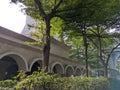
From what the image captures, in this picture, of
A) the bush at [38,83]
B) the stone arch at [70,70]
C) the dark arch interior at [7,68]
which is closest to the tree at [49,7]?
the bush at [38,83]

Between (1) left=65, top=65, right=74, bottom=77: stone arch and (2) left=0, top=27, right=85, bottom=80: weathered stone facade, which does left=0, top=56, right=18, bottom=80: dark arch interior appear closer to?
(2) left=0, top=27, right=85, bottom=80: weathered stone facade

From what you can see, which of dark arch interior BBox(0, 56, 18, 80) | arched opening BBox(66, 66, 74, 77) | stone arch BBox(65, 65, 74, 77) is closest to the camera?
dark arch interior BBox(0, 56, 18, 80)

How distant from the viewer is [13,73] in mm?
20469

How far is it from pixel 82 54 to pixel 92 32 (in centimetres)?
965

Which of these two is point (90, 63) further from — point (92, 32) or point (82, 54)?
point (92, 32)

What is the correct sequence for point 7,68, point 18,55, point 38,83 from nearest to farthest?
point 38,83, point 18,55, point 7,68

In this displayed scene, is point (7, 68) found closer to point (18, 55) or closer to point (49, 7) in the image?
point (18, 55)

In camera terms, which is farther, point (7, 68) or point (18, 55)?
point (7, 68)

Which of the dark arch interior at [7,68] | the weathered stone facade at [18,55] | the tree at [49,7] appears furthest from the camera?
the dark arch interior at [7,68]

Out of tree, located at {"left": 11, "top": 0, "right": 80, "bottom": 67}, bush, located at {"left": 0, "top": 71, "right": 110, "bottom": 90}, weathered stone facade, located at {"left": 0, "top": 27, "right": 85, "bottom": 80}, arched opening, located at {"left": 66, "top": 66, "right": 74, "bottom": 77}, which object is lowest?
bush, located at {"left": 0, "top": 71, "right": 110, "bottom": 90}

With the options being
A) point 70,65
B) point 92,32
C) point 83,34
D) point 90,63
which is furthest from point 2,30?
point 90,63

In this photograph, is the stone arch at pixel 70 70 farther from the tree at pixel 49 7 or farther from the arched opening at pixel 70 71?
the tree at pixel 49 7

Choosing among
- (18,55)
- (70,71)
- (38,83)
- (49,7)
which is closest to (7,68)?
(18,55)

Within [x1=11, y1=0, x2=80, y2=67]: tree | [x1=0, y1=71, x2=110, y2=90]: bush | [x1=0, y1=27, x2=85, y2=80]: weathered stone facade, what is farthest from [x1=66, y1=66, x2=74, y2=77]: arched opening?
[x1=0, y1=71, x2=110, y2=90]: bush
